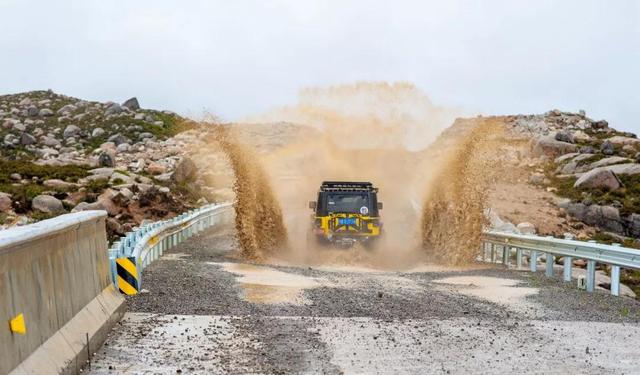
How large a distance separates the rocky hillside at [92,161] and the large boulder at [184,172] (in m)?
0.09

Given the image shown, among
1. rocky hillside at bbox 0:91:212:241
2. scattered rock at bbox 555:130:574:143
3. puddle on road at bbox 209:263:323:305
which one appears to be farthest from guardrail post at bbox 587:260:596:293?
scattered rock at bbox 555:130:574:143

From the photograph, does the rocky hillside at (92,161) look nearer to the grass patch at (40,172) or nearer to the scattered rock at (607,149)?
the grass patch at (40,172)

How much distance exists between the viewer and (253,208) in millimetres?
25547

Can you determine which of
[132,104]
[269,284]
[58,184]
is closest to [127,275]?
[269,284]

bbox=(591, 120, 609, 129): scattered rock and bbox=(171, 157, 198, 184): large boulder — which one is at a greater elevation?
bbox=(591, 120, 609, 129): scattered rock

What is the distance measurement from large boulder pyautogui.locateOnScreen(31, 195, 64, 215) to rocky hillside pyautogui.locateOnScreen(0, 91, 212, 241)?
37 mm

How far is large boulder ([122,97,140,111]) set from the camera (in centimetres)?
Result: 8900

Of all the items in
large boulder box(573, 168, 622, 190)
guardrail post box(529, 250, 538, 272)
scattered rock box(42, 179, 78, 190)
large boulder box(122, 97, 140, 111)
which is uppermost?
large boulder box(122, 97, 140, 111)

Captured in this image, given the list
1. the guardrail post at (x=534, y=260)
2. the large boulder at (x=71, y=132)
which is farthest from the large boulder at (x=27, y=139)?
the guardrail post at (x=534, y=260)

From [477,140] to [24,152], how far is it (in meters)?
47.0

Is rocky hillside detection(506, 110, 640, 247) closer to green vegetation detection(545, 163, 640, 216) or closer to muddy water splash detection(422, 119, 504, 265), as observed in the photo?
green vegetation detection(545, 163, 640, 216)

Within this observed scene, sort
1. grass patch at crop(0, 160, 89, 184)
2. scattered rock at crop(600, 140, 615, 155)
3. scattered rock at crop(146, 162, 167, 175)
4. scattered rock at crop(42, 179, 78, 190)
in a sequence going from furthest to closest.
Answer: scattered rock at crop(600, 140, 615, 155) < scattered rock at crop(146, 162, 167, 175) < grass patch at crop(0, 160, 89, 184) < scattered rock at crop(42, 179, 78, 190)

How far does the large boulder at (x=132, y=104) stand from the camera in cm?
8900

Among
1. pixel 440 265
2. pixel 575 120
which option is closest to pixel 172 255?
pixel 440 265
